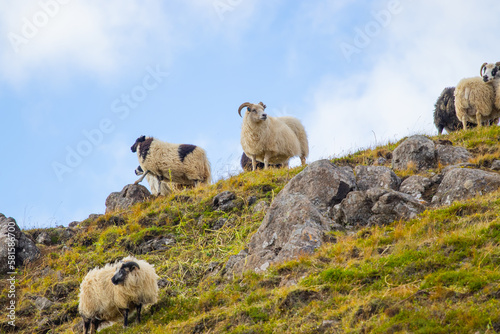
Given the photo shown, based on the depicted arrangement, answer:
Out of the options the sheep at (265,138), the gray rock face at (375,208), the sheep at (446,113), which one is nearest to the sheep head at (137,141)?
the sheep at (265,138)

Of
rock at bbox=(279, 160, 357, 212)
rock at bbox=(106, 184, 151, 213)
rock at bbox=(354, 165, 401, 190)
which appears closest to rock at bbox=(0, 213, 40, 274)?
rock at bbox=(106, 184, 151, 213)

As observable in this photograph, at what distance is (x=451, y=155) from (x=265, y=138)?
6198mm

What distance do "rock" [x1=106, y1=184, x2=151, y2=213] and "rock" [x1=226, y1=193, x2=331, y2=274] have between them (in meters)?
6.99

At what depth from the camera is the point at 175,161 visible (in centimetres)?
1772

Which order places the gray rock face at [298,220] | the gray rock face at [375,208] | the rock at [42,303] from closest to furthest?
the gray rock face at [298,220]
the gray rock face at [375,208]
the rock at [42,303]

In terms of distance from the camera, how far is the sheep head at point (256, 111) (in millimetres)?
17500

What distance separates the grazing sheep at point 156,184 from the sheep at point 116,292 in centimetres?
772

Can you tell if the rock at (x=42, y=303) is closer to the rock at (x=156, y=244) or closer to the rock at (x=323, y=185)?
the rock at (x=156, y=244)

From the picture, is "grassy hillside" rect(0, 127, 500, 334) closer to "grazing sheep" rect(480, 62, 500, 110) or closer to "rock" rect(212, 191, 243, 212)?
"rock" rect(212, 191, 243, 212)

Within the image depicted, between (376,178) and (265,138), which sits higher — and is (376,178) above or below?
below

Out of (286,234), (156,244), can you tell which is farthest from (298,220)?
(156,244)

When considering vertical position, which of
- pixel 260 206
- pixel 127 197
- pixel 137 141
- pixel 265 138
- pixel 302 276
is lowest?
pixel 302 276

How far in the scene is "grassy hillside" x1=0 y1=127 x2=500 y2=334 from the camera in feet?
23.3

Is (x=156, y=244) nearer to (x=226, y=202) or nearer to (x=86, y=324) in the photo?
(x=226, y=202)
